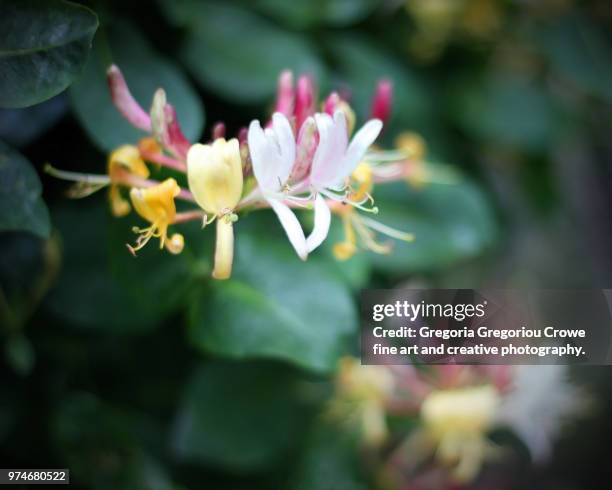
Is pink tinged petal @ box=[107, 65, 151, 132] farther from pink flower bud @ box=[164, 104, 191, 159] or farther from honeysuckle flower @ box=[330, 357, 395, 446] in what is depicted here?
honeysuckle flower @ box=[330, 357, 395, 446]

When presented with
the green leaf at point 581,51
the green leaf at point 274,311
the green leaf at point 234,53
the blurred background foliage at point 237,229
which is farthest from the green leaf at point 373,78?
the green leaf at point 274,311

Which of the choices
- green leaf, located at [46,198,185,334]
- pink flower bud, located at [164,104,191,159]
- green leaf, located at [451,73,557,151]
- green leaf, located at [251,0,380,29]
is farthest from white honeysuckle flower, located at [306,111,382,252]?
green leaf, located at [451,73,557,151]

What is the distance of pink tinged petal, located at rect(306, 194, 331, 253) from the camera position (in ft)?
1.49

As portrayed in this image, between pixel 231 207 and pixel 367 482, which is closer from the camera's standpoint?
pixel 231 207

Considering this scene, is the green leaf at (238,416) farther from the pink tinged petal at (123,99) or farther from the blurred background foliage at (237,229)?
the pink tinged petal at (123,99)

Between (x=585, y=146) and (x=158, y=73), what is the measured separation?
1093 millimetres

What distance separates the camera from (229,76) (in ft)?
2.63

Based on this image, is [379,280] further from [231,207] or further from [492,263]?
[492,263]

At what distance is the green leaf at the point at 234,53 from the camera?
797mm

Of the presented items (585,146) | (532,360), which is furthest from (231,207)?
(585,146)

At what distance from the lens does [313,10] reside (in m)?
0.88

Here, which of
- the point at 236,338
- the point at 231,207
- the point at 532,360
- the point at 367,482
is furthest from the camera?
the point at 367,482

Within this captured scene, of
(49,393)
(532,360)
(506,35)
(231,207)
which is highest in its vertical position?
(231,207)

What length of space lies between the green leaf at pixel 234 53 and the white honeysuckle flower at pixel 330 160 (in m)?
0.34
